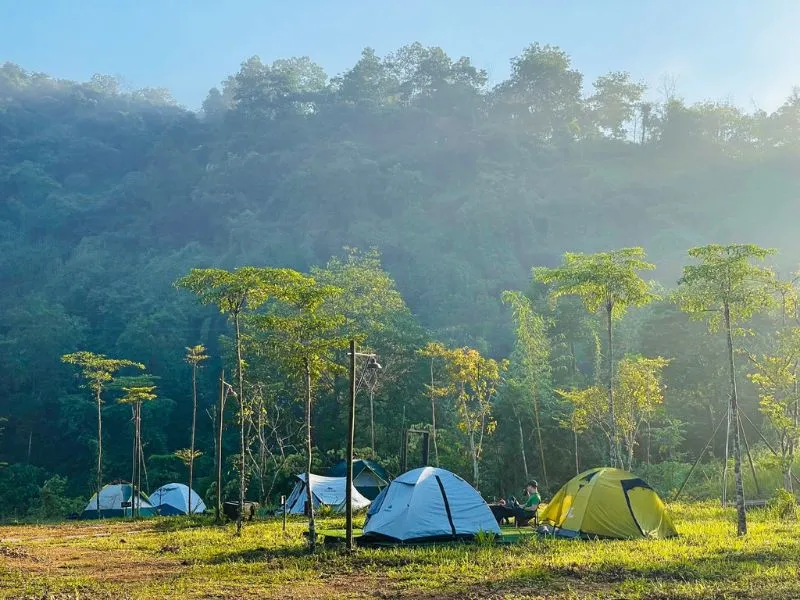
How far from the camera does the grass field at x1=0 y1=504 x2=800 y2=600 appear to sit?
9992 millimetres

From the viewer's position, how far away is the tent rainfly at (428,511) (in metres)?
15.3

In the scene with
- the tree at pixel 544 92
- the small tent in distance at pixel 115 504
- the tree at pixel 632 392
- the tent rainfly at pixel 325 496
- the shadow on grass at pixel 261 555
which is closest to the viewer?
the shadow on grass at pixel 261 555

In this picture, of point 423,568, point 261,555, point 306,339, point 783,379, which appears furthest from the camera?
point 783,379

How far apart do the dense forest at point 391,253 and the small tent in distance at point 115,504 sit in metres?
1.64

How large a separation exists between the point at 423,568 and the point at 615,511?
582 cm

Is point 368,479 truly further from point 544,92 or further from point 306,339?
point 544,92

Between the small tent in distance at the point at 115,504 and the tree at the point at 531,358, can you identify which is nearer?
the tree at the point at 531,358

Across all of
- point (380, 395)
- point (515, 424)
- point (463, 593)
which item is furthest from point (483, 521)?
point (380, 395)

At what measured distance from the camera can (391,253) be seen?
6775 cm

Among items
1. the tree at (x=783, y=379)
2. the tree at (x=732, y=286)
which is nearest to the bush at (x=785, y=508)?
the tree at (x=783, y=379)

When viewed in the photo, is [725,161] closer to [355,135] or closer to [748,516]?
[355,135]

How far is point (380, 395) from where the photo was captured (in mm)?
42062

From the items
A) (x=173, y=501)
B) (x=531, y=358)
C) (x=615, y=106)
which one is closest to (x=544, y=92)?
(x=615, y=106)

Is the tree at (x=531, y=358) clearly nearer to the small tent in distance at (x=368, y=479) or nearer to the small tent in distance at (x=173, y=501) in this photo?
the small tent in distance at (x=368, y=479)
